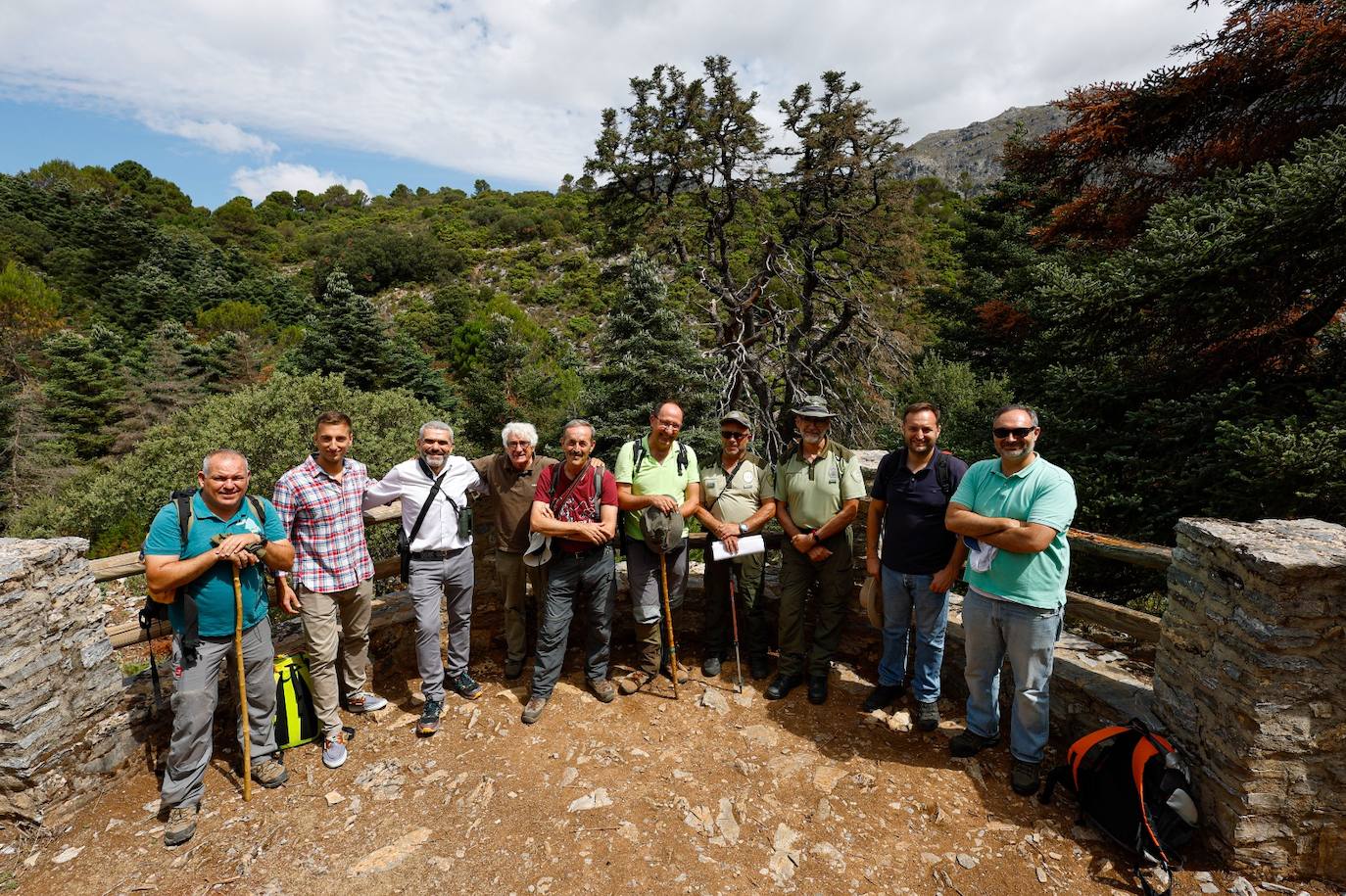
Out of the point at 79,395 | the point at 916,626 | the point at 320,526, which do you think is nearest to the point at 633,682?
the point at 916,626

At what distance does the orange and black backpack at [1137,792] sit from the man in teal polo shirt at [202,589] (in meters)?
4.43

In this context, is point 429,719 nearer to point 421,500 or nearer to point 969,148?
point 421,500

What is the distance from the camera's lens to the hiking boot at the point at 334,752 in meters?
3.40

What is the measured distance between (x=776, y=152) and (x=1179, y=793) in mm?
16041

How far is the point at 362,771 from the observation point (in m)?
3.38

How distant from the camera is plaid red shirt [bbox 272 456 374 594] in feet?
11.1

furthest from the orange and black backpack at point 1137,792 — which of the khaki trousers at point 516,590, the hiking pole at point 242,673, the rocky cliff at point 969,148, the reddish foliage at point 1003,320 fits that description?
the rocky cliff at point 969,148

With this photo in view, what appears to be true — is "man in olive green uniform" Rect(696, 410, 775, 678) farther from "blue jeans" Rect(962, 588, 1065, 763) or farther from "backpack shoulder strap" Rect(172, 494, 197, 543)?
"backpack shoulder strap" Rect(172, 494, 197, 543)

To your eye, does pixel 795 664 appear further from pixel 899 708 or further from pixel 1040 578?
pixel 1040 578

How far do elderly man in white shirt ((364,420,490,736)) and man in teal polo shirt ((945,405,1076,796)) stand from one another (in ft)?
10.1

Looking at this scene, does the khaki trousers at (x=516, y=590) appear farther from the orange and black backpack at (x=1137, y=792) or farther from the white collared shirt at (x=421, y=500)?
the orange and black backpack at (x=1137, y=792)

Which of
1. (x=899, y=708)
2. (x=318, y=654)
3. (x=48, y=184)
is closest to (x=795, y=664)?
(x=899, y=708)

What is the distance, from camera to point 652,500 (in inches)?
153

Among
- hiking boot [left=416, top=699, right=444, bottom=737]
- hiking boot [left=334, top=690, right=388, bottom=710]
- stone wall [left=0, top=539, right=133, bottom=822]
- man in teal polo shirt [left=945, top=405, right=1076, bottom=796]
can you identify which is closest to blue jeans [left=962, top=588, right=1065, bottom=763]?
man in teal polo shirt [left=945, top=405, right=1076, bottom=796]
